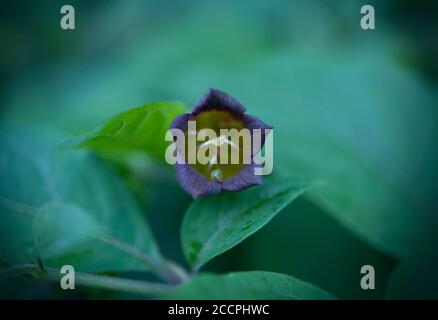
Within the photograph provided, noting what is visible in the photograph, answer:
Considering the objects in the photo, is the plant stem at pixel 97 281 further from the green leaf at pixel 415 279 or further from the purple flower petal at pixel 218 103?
the green leaf at pixel 415 279

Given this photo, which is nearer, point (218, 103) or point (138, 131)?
point (218, 103)

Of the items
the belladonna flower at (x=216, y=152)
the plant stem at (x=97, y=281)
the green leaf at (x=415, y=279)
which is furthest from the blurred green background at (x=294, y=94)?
the belladonna flower at (x=216, y=152)

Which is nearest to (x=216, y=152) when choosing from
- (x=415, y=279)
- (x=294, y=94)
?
(x=415, y=279)

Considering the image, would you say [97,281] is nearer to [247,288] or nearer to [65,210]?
[65,210]

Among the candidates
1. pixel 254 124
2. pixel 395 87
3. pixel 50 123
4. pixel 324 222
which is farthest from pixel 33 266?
pixel 395 87
